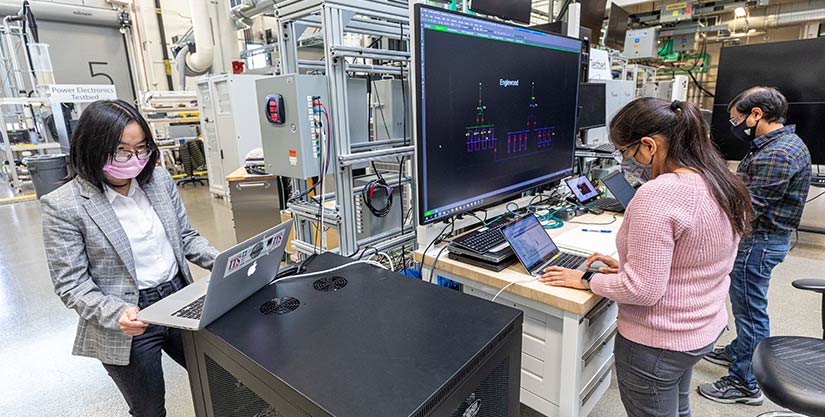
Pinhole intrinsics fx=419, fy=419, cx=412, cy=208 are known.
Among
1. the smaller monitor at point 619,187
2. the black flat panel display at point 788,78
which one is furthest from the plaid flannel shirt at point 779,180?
the black flat panel display at point 788,78

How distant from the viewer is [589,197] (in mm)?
2217

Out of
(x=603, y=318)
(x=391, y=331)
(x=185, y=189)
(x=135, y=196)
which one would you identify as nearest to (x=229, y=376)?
(x=391, y=331)

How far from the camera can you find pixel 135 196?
1.38 meters

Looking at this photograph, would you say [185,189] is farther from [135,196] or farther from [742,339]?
[742,339]

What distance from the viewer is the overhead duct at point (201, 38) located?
6.39m

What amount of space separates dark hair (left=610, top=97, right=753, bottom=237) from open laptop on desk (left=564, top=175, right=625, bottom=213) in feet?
3.19

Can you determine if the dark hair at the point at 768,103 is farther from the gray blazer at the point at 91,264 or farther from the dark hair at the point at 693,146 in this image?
the gray blazer at the point at 91,264

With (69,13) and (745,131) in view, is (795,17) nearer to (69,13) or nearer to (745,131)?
(745,131)

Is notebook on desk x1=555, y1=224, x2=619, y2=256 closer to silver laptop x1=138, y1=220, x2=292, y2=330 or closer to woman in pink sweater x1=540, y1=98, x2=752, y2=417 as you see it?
woman in pink sweater x1=540, y1=98, x2=752, y2=417

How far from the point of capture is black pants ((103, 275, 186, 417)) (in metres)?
1.30

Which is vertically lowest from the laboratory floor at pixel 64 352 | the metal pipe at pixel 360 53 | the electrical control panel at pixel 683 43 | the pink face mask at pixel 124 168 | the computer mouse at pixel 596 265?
the laboratory floor at pixel 64 352

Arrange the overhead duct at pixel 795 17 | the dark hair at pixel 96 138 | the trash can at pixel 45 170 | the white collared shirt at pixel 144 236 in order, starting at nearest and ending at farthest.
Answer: the dark hair at pixel 96 138, the white collared shirt at pixel 144 236, the trash can at pixel 45 170, the overhead duct at pixel 795 17

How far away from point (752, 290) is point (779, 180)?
51 centimetres

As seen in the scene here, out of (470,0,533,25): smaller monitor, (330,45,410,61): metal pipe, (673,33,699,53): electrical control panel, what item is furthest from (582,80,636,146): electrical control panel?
(673,33,699,53): electrical control panel
